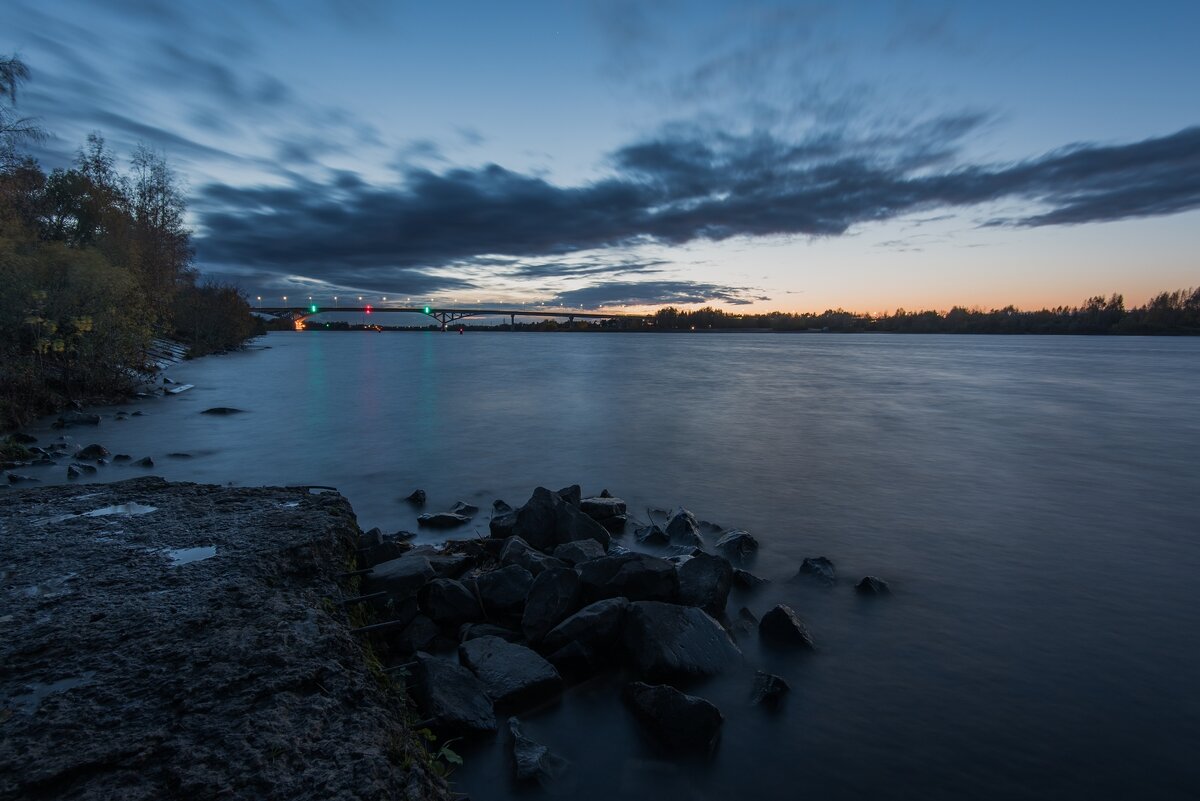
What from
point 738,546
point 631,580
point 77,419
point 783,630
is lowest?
point 77,419

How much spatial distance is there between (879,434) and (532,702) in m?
16.9

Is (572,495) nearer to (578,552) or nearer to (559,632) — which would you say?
(578,552)

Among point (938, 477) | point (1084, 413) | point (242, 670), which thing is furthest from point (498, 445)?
point (1084, 413)

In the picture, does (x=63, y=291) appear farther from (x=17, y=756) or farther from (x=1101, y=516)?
(x=1101, y=516)

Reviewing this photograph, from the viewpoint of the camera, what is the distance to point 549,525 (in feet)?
26.0

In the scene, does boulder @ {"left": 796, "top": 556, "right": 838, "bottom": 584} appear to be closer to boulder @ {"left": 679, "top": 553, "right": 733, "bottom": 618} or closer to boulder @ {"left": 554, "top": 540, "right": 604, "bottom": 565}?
boulder @ {"left": 679, "top": 553, "right": 733, "bottom": 618}

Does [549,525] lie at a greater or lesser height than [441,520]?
greater

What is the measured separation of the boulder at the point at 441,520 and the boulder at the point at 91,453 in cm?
850

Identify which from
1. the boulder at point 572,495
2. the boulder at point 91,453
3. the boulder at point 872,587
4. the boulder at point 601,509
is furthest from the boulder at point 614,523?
the boulder at point 91,453

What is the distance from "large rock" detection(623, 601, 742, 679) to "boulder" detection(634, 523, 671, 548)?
2.84 meters

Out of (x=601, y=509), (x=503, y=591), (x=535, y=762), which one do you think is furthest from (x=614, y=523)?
(x=535, y=762)

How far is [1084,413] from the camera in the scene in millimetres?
22891

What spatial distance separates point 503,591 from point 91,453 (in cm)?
1193

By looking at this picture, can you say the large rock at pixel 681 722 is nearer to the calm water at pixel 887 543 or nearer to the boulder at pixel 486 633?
the calm water at pixel 887 543
